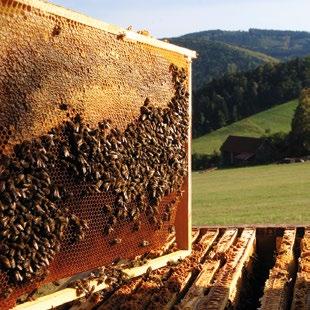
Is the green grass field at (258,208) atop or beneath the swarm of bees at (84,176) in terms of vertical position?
beneath

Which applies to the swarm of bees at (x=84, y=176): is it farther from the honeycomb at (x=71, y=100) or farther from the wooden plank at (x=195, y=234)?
the wooden plank at (x=195, y=234)

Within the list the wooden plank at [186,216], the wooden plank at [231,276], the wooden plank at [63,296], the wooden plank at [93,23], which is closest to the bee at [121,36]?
the wooden plank at [93,23]

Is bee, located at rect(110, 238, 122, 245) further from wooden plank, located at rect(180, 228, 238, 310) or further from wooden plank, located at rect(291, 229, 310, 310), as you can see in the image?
wooden plank, located at rect(291, 229, 310, 310)

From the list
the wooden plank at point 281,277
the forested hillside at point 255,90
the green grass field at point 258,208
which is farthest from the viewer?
the forested hillside at point 255,90

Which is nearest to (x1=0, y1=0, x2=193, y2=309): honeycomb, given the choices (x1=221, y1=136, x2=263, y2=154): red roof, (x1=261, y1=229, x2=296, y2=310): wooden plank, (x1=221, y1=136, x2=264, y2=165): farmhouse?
(x1=261, y1=229, x2=296, y2=310): wooden plank

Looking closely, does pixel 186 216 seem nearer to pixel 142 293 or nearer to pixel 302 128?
pixel 142 293

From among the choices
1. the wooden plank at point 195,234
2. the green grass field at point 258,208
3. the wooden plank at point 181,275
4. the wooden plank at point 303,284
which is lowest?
the green grass field at point 258,208
